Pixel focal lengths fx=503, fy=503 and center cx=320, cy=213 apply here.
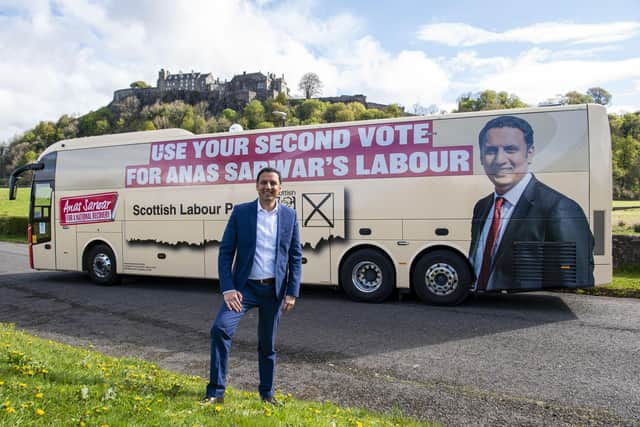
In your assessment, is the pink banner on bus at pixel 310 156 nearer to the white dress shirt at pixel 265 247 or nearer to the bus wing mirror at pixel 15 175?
the bus wing mirror at pixel 15 175

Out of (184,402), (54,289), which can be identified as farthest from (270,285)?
(54,289)

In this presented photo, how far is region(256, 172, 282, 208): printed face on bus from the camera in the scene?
12.9 ft

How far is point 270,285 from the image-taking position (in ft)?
13.0

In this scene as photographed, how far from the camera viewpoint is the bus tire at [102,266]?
11.4m

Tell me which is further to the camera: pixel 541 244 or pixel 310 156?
pixel 310 156

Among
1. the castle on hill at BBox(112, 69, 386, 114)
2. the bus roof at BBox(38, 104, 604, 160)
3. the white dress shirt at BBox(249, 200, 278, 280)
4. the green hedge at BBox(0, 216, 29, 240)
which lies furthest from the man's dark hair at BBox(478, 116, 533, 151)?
the castle on hill at BBox(112, 69, 386, 114)

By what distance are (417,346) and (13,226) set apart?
2994 centimetres

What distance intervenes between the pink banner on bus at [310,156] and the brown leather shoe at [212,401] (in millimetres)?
5883

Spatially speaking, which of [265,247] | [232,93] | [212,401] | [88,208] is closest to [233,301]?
[265,247]

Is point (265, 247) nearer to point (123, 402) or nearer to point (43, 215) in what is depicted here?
point (123, 402)

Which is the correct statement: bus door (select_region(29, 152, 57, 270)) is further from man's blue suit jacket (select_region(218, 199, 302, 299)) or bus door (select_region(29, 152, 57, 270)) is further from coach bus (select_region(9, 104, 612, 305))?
man's blue suit jacket (select_region(218, 199, 302, 299))

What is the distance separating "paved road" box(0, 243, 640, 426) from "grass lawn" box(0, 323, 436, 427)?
731 mm

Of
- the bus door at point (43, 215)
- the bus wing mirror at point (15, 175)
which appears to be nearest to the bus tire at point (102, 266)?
the bus door at point (43, 215)

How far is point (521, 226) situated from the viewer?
8117mm
